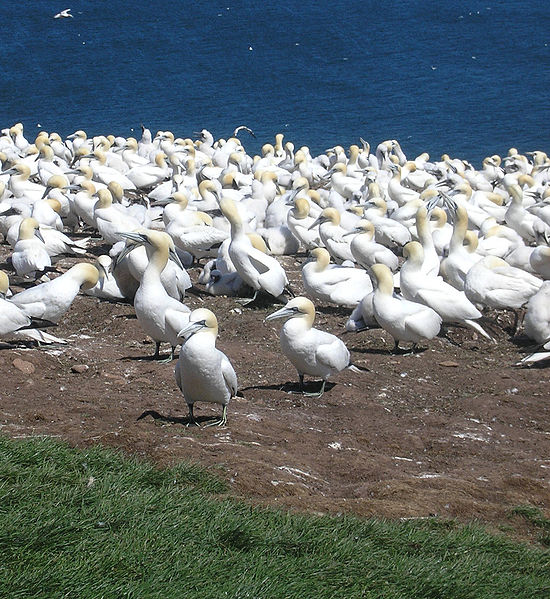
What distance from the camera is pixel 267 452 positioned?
20.6ft

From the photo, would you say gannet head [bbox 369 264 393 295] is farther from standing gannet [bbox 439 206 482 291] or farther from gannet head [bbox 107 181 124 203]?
gannet head [bbox 107 181 124 203]

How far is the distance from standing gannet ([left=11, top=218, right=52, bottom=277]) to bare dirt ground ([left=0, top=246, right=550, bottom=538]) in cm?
91

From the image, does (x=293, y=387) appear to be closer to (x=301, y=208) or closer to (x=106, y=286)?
(x=106, y=286)

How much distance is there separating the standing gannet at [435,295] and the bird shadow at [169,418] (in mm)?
4169

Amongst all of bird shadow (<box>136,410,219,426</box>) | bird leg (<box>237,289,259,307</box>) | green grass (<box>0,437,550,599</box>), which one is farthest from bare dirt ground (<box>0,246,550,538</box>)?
bird leg (<box>237,289,259,307</box>)

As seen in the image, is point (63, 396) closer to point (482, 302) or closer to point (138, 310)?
point (138, 310)

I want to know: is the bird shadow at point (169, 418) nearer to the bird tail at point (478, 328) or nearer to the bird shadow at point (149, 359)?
the bird shadow at point (149, 359)

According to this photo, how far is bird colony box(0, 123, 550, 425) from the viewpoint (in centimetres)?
856

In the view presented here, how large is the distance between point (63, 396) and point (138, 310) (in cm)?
183

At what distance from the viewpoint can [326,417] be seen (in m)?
7.73

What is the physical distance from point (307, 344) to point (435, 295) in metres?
2.96

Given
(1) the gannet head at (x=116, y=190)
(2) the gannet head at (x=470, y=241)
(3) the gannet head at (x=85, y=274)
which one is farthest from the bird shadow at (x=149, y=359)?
(1) the gannet head at (x=116, y=190)

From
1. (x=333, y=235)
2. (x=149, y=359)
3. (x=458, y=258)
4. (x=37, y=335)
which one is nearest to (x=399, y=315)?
(x=149, y=359)

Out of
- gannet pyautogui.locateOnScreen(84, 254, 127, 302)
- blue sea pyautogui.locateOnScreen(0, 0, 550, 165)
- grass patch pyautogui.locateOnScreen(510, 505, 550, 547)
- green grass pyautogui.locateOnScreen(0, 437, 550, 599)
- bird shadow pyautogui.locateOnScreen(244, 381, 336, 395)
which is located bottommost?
blue sea pyautogui.locateOnScreen(0, 0, 550, 165)
